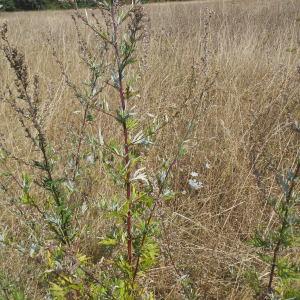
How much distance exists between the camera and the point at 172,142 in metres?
2.71

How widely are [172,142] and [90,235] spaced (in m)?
0.98

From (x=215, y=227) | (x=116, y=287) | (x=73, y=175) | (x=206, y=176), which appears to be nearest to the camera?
(x=116, y=287)

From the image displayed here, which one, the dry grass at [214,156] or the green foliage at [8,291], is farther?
the dry grass at [214,156]

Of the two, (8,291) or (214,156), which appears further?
(214,156)

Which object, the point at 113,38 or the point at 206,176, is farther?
the point at 206,176

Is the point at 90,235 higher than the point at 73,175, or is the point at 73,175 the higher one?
the point at 73,175

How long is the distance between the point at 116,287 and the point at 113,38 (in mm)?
822

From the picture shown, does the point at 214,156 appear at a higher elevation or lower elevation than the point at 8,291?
lower

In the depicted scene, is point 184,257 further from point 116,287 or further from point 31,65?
point 31,65

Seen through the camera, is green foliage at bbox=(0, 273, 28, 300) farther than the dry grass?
No

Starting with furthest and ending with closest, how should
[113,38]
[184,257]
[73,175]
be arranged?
1. [184,257]
2. [73,175]
3. [113,38]

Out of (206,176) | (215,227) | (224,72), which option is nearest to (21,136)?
(206,176)

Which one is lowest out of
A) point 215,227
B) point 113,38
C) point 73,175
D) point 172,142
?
point 215,227

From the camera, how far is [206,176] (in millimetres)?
2500
